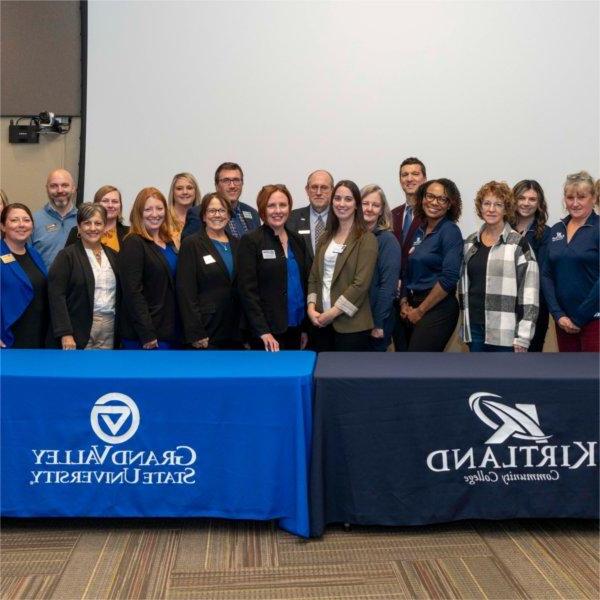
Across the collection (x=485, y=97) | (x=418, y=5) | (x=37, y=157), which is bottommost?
(x=37, y=157)

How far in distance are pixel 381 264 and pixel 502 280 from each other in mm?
563

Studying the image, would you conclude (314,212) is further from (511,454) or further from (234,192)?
(511,454)

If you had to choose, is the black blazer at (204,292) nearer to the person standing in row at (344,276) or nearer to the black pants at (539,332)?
the person standing in row at (344,276)

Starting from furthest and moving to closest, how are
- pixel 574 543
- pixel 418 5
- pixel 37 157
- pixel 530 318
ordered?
pixel 37 157 < pixel 418 5 < pixel 530 318 < pixel 574 543

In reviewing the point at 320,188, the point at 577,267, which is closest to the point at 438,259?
the point at 577,267

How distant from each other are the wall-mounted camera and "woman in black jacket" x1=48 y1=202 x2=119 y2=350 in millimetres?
1855

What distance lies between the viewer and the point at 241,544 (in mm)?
2641

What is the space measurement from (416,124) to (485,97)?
48cm

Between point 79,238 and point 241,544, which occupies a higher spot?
point 79,238

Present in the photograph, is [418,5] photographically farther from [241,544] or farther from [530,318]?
[241,544]

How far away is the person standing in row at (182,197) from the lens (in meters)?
4.04

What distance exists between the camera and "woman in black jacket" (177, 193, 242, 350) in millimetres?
3449

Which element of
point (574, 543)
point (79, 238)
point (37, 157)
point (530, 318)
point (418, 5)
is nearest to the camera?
point (574, 543)

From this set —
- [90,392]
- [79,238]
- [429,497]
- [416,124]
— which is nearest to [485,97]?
[416,124]
